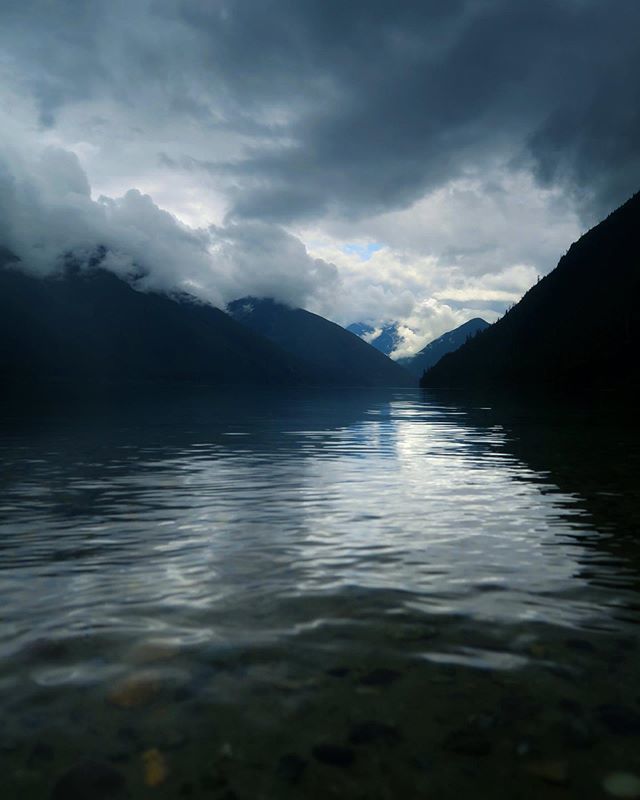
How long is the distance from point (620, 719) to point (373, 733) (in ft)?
8.70

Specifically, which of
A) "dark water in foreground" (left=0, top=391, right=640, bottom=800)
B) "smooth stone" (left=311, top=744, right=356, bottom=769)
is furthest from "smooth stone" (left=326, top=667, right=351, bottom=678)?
"smooth stone" (left=311, top=744, right=356, bottom=769)

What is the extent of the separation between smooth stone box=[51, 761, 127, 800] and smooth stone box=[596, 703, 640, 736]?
4.86 meters

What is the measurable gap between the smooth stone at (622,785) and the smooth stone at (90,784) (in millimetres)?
4286

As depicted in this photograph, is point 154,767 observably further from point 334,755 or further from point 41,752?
point 334,755

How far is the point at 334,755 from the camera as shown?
5.40 metres

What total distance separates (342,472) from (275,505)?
772 cm

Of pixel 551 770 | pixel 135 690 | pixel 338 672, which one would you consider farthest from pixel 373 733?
pixel 135 690

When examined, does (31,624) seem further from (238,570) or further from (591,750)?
(591,750)

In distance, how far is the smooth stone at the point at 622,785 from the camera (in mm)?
4875

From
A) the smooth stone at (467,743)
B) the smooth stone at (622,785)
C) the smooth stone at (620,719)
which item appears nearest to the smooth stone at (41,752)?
the smooth stone at (467,743)

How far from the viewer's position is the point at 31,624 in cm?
838

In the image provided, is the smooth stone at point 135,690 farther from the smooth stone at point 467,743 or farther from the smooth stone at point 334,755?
the smooth stone at point 467,743

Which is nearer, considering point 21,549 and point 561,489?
point 21,549

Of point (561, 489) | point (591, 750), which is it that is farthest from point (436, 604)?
point (561, 489)
